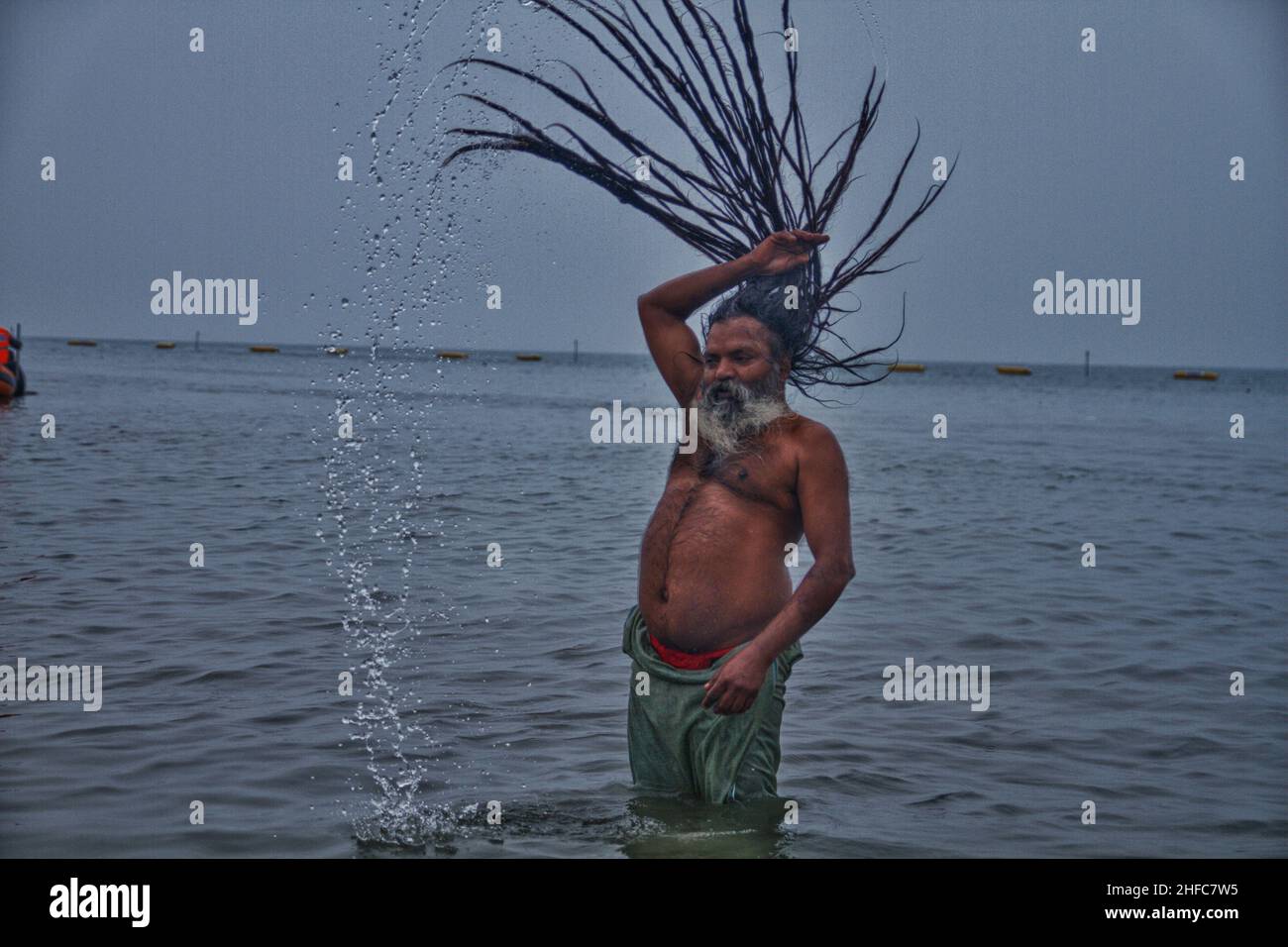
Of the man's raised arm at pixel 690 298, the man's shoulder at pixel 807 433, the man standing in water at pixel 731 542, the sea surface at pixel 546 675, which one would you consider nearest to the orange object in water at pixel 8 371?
the sea surface at pixel 546 675

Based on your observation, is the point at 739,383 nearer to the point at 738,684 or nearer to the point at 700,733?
the point at 738,684

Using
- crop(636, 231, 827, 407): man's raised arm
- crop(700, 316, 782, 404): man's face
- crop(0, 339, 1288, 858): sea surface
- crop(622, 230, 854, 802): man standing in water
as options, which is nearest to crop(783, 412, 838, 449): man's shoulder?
crop(622, 230, 854, 802): man standing in water

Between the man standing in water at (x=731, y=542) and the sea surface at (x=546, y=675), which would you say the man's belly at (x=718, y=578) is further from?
the sea surface at (x=546, y=675)

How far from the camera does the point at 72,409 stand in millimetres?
A: 31609

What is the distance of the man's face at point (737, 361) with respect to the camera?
443 cm

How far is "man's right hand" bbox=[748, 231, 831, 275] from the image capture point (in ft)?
14.9

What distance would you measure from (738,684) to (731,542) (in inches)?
20.4

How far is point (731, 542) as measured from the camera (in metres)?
4.44

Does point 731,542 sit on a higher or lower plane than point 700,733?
higher

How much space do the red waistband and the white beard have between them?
664 millimetres

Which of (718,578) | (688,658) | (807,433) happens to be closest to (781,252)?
(807,433)

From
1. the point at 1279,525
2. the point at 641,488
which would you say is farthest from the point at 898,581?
the point at 641,488

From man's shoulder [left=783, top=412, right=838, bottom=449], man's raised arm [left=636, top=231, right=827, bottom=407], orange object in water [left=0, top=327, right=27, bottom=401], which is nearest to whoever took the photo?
man's shoulder [left=783, top=412, right=838, bottom=449]

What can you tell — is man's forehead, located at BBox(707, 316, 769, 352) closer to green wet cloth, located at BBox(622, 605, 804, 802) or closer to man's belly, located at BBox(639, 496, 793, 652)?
man's belly, located at BBox(639, 496, 793, 652)
